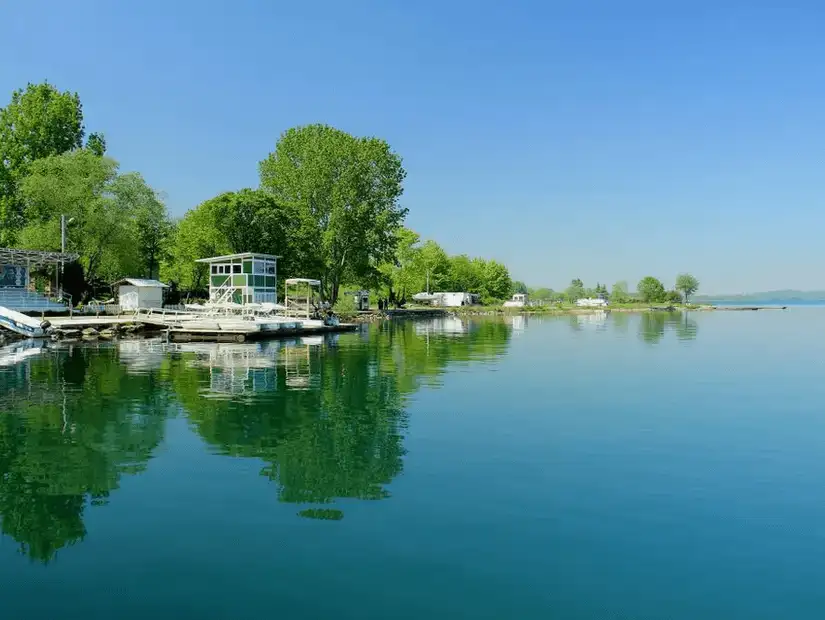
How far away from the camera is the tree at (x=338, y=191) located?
7862cm

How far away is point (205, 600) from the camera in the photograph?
823 cm

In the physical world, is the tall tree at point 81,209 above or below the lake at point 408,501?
above

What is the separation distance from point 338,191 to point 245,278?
63.9 ft

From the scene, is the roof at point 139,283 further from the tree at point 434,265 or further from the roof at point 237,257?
the tree at point 434,265

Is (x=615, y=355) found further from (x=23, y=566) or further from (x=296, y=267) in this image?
(x=296, y=267)

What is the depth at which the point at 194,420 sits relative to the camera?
19766mm

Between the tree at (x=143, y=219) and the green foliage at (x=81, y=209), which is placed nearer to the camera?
the green foliage at (x=81, y=209)

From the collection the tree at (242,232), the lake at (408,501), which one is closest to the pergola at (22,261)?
the tree at (242,232)

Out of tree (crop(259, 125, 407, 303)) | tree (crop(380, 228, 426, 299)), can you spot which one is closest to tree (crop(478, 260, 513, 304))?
tree (crop(380, 228, 426, 299))

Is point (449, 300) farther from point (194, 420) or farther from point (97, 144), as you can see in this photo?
point (194, 420)

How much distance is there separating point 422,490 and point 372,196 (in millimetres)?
71680

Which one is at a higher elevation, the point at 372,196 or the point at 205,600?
the point at 372,196

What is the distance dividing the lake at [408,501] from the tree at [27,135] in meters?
55.6

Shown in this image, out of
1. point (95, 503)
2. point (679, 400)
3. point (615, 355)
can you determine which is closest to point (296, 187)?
point (615, 355)
